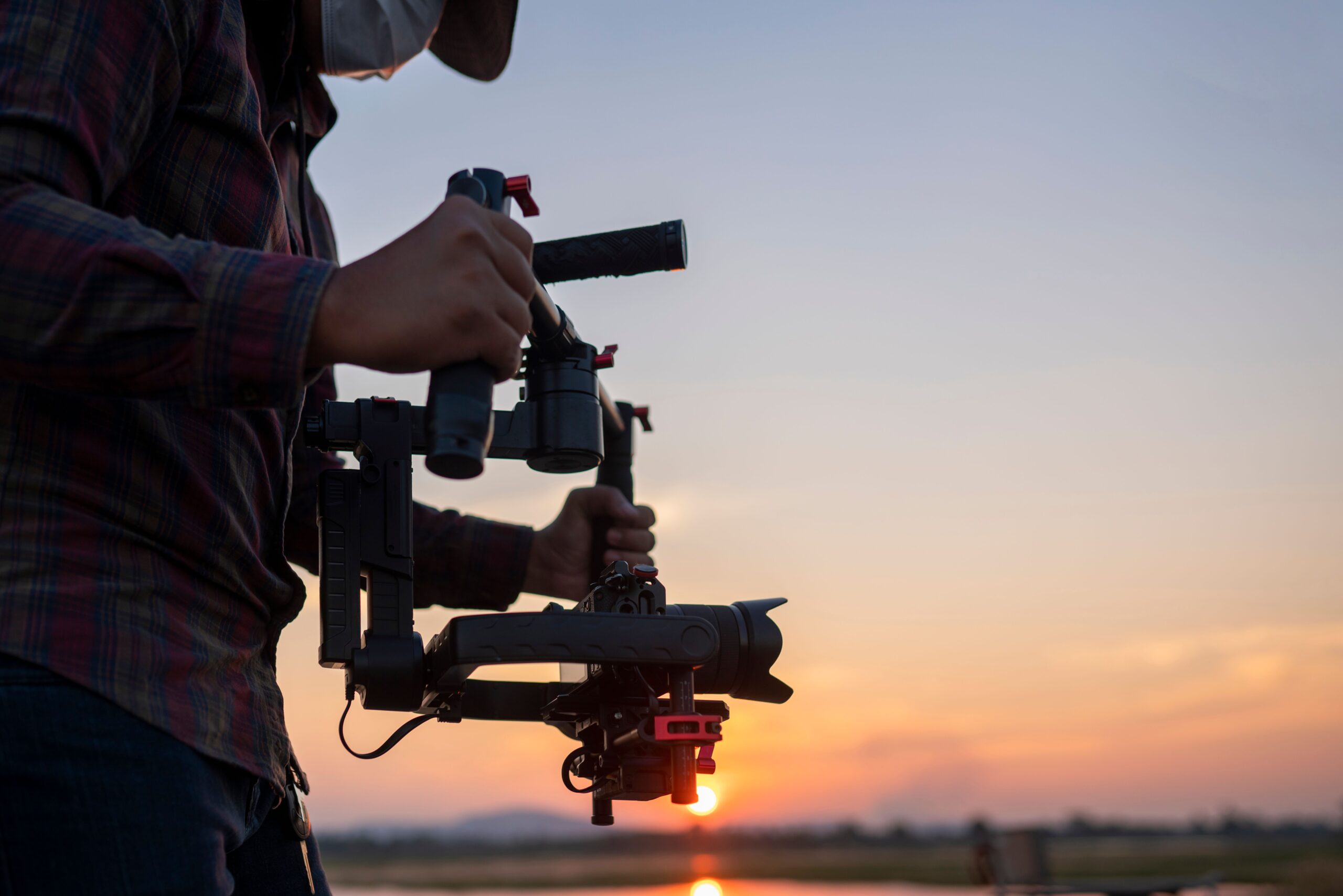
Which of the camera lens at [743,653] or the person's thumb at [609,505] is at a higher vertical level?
→ the person's thumb at [609,505]

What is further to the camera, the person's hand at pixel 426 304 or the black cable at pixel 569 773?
the black cable at pixel 569 773

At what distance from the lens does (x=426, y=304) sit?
1.01m

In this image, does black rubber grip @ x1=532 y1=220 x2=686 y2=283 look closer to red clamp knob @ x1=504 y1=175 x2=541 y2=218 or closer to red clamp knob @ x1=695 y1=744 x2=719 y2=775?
red clamp knob @ x1=504 y1=175 x2=541 y2=218

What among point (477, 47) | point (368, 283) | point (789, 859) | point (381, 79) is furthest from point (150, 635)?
point (789, 859)

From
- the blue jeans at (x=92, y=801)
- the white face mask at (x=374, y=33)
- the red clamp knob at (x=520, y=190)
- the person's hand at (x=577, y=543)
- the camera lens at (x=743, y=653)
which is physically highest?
the white face mask at (x=374, y=33)

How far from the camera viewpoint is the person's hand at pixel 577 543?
6.72 ft

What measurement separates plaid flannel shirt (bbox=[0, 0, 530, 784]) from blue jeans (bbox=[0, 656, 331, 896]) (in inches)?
1.2

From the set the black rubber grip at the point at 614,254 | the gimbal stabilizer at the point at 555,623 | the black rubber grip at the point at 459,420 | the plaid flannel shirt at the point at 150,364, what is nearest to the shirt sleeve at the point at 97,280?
the plaid flannel shirt at the point at 150,364

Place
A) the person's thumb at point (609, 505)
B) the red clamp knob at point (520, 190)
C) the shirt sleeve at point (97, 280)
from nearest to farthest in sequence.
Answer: the shirt sleeve at point (97, 280), the red clamp knob at point (520, 190), the person's thumb at point (609, 505)

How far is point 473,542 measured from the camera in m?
2.14

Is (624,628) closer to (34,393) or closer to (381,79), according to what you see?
(34,393)

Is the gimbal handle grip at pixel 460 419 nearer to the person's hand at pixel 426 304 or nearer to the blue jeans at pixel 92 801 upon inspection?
the person's hand at pixel 426 304

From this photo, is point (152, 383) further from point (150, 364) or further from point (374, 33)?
point (374, 33)

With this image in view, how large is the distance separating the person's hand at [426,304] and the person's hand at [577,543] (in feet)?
3.35
